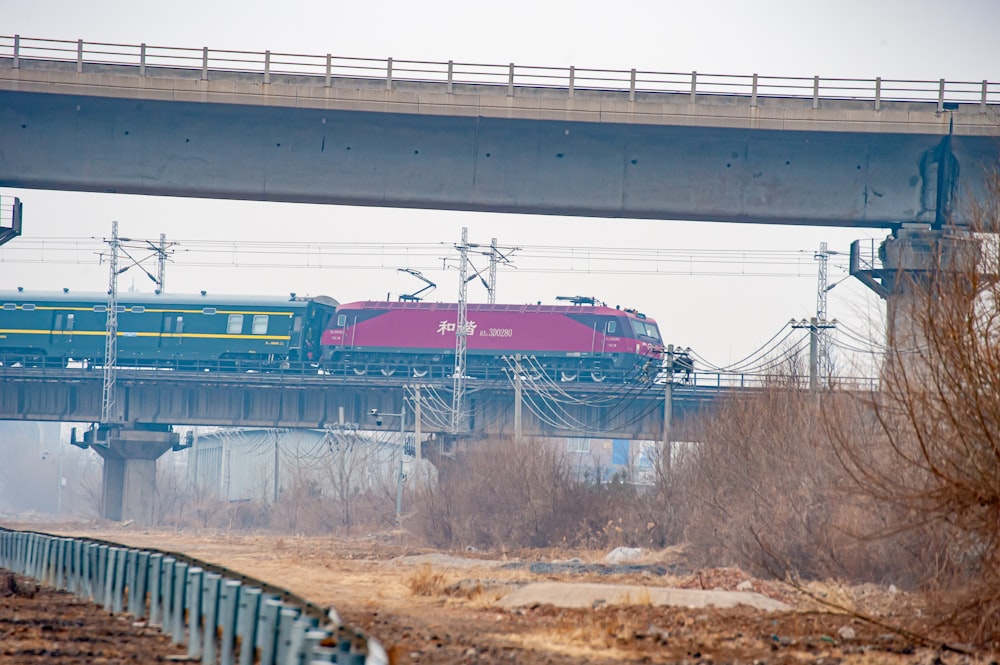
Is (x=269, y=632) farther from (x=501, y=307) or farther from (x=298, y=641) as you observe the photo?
(x=501, y=307)

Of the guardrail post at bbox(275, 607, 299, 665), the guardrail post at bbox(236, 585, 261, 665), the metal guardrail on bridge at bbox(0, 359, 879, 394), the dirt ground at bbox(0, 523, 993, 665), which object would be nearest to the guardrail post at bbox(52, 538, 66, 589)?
the dirt ground at bbox(0, 523, 993, 665)

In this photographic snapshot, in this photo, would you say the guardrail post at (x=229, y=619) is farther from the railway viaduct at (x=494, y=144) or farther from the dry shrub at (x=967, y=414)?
the railway viaduct at (x=494, y=144)

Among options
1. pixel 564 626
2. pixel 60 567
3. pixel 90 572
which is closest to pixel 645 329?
pixel 60 567

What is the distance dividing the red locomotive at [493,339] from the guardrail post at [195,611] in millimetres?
44005

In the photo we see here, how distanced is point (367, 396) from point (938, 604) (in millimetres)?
44663

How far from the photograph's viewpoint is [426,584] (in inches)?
872

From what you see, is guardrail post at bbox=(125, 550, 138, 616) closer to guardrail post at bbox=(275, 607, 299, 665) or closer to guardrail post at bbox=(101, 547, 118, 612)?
guardrail post at bbox=(101, 547, 118, 612)

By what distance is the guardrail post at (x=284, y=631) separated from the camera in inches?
402

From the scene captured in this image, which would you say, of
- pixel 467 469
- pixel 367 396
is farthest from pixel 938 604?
pixel 367 396

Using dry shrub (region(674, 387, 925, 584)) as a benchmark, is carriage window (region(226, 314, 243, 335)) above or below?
above

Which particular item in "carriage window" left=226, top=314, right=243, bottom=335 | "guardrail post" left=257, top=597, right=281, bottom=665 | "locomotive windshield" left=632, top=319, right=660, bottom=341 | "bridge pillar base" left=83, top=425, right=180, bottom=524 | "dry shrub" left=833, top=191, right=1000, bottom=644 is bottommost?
"bridge pillar base" left=83, top=425, right=180, bottom=524

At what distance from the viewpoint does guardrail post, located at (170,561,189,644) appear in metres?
14.5

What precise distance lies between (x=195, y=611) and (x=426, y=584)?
29.2 ft

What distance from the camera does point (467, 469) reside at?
1930 inches
